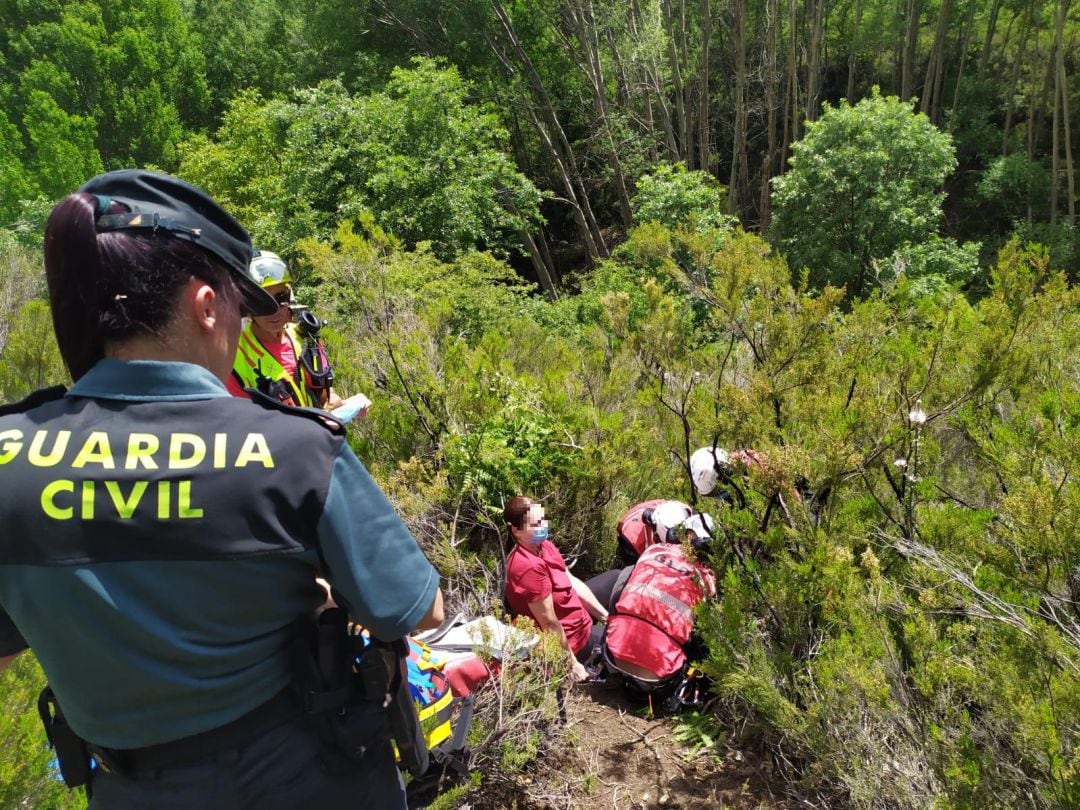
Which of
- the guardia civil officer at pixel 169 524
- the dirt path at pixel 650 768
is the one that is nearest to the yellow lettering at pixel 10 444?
the guardia civil officer at pixel 169 524

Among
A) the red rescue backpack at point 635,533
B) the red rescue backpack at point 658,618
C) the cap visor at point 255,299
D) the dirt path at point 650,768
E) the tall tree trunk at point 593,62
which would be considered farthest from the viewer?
the tall tree trunk at point 593,62

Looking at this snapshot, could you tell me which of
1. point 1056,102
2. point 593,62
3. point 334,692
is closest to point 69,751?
point 334,692

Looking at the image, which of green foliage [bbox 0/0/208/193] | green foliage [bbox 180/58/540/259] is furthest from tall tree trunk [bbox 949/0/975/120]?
green foliage [bbox 0/0/208/193]

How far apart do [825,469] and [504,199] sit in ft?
42.8

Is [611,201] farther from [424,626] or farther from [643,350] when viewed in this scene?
[424,626]

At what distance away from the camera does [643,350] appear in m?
4.43

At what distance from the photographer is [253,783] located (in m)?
1.09

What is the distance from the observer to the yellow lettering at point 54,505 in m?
0.95

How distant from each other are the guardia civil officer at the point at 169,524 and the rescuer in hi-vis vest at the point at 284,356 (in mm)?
1842

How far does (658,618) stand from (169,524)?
9.11 feet

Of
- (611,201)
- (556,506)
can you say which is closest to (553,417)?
(556,506)

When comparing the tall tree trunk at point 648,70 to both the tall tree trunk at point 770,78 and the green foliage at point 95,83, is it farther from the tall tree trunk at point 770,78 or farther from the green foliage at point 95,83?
the green foliage at point 95,83

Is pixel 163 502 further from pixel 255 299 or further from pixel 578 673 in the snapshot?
pixel 578 673

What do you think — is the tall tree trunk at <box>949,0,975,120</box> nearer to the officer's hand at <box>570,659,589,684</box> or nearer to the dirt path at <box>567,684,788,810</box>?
the officer's hand at <box>570,659,589,684</box>
